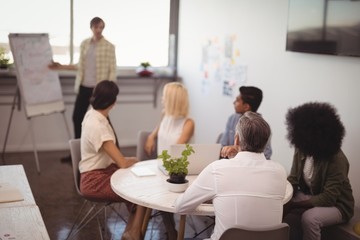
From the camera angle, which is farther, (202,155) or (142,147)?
A: (142,147)

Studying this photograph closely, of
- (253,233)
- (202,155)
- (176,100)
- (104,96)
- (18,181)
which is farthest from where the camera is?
(176,100)

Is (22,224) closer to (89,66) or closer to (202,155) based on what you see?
(202,155)

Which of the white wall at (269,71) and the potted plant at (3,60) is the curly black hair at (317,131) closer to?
the white wall at (269,71)

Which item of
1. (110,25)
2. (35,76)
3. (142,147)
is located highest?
(110,25)

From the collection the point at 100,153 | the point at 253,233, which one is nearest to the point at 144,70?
the point at 100,153

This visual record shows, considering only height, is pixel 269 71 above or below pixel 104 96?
above

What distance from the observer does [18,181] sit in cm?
307

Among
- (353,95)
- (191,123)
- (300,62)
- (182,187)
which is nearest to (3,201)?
(182,187)

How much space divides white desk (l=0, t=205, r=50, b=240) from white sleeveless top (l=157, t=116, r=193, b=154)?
173 centimetres

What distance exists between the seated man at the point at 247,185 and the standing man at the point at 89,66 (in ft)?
13.0

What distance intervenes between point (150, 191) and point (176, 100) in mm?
1163

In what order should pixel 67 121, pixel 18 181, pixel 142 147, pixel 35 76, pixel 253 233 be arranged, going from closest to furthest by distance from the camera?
1. pixel 253 233
2. pixel 18 181
3. pixel 142 147
4. pixel 35 76
5. pixel 67 121

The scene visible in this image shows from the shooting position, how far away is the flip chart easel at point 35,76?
5.98m

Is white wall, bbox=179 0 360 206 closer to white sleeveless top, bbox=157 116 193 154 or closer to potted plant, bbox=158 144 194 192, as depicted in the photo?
white sleeveless top, bbox=157 116 193 154
